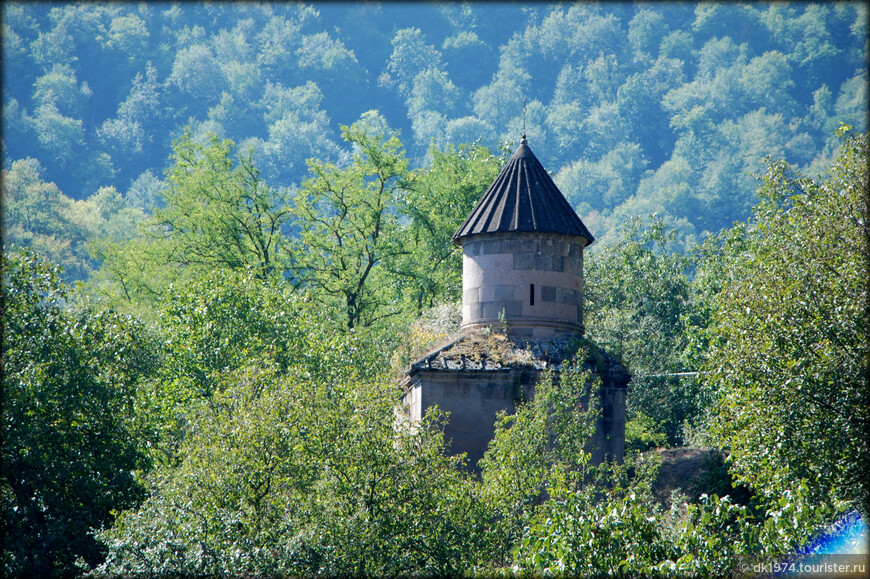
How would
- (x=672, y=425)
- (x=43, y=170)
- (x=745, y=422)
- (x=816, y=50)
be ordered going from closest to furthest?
(x=745, y=422), (x=672, y=425), (x=43, y=170), (x=816, y=50)

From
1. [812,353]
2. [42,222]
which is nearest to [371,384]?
[812,353]

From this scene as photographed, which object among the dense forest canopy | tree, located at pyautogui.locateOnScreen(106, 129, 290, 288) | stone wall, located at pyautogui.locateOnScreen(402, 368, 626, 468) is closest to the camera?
stone wall, located at pyautogui.locateOnScreen(402, 368, 626, 468)

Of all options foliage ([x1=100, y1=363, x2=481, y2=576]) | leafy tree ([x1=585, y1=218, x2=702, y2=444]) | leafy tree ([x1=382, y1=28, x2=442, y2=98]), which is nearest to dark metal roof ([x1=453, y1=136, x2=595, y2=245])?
foliage ([x1=100, y1=363, x2=481, y2=576])

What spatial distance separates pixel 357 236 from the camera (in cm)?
4094

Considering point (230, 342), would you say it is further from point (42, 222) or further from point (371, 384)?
point (42, 222)

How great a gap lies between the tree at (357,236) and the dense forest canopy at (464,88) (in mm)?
66136

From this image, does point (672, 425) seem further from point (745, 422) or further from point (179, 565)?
point (179, 565)

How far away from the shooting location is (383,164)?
4084cm

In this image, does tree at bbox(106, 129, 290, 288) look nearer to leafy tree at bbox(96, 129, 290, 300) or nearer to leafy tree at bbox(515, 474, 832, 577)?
leafy tree at bbox(96, 129, 290, 300)

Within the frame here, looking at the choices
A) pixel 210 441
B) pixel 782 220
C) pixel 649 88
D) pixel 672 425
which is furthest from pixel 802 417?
pixel 649 88

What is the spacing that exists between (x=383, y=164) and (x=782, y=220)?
831 inches

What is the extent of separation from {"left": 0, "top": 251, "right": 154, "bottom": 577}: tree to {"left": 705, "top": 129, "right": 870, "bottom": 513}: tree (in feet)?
→ 41.3

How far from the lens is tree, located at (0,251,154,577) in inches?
795

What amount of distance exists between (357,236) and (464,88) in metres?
115
